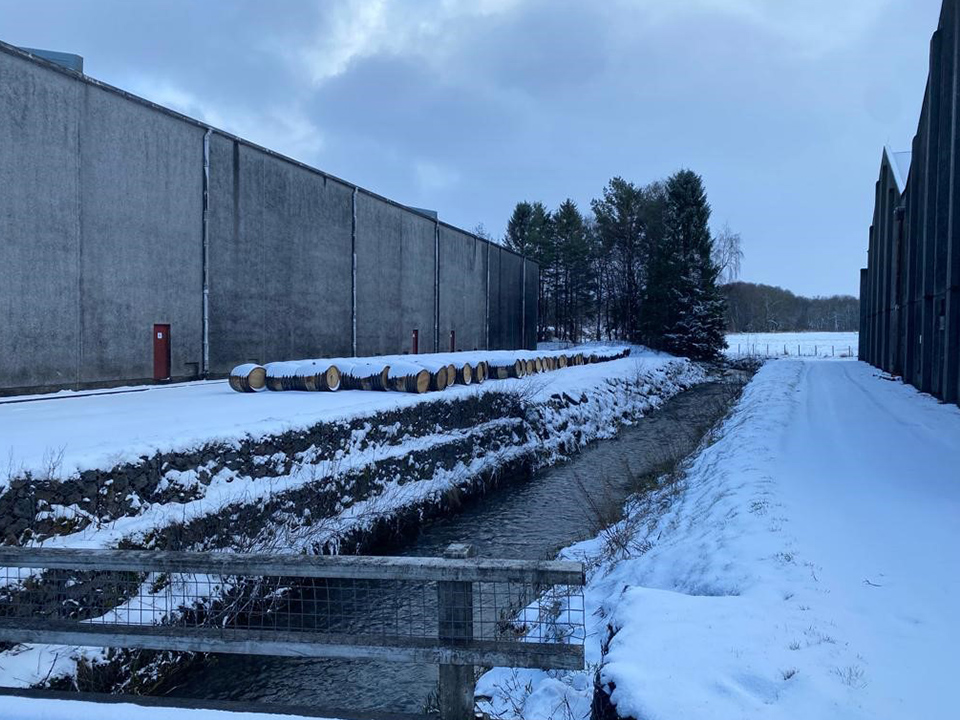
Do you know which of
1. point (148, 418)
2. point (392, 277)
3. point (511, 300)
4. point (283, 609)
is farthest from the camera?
point (511, 300)

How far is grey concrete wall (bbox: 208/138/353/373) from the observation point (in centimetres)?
2039

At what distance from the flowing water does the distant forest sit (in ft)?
261

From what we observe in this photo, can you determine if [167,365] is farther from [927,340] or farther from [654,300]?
[654,300]

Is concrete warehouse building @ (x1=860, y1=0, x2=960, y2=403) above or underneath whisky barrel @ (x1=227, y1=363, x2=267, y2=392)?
above

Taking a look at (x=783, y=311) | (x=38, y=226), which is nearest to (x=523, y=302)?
(x=38, y=226)

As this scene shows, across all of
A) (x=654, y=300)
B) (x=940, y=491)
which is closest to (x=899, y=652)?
(x=940, y=491)

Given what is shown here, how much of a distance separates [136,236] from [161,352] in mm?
2988

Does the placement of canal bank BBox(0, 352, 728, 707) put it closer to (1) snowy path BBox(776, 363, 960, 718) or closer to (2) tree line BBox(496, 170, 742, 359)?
(1) snowy path BBox(776, 363, 960, 718)

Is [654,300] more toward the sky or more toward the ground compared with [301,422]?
more toward the sky

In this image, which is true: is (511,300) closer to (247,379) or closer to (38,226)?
(247,379)

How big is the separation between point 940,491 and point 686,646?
230 inches

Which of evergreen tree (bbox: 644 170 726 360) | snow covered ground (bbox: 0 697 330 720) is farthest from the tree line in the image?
snow covered ground (bbox: 0 697 330 720)

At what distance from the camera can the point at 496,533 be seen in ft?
35.6

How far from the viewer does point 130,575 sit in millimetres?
6746
